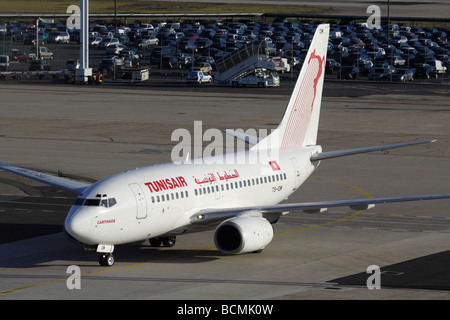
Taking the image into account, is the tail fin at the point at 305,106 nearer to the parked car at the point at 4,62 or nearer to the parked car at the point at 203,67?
the parked car at the point at 203,67

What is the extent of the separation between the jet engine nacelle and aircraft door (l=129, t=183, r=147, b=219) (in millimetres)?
3587

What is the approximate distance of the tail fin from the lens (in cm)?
5369

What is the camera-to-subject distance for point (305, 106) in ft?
181

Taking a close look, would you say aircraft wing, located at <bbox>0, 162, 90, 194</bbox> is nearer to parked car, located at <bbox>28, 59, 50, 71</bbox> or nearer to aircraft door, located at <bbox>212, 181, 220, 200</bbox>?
aircraft door, located at <bbox>212, 181, 220, 200</bbox>

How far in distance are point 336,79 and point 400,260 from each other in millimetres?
124407

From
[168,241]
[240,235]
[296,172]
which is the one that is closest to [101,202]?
[240,235]

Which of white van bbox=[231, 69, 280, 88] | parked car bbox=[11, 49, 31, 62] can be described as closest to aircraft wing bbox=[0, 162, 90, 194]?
white van bbox=[231, 69, 280, 88]

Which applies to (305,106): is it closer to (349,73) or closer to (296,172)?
(296,172)

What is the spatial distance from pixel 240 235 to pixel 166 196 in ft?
13.2

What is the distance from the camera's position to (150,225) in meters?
43.6

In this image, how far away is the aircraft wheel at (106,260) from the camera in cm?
4322

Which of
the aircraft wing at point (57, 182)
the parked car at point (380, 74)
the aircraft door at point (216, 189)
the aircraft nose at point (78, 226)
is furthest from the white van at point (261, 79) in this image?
the aircraft nose at point (78, 226)
